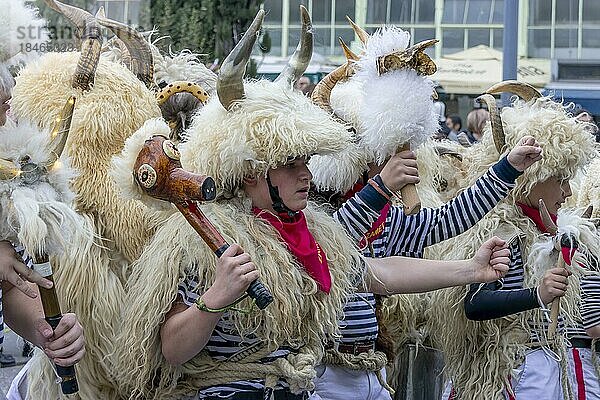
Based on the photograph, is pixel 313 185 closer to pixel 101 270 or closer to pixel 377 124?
pixel 377 124

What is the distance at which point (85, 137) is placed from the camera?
9.62 feet

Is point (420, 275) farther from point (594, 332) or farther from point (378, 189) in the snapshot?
point (594, 332)

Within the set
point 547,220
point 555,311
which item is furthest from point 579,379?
point 547,220

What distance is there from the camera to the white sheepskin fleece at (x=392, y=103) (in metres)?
3.18

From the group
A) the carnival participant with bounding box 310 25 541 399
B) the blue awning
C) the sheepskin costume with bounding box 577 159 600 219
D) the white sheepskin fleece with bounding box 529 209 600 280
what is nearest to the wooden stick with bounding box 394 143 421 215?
the carnival participant with bounding box 310 25 541 399

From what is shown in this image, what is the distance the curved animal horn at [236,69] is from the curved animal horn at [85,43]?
0.51 metres

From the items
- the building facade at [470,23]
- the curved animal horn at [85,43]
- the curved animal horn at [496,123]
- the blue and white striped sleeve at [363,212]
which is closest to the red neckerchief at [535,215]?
the curved animal horn at [496,123]

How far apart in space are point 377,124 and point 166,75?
883 millimetres

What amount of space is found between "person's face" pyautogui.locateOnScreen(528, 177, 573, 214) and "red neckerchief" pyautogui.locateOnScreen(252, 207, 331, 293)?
1.19 meters

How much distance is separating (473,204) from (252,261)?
111 cm

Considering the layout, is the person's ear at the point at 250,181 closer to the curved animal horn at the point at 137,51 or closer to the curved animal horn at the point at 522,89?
the curved animal horn at the point at 137,51

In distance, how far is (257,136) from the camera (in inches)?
103

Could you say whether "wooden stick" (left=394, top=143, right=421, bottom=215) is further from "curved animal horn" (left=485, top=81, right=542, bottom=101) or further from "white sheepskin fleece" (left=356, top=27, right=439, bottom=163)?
"curved animal horn" (left=485, top=81, right=542, bottom=101)

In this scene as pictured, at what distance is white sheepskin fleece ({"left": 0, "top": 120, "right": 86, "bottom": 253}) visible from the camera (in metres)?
2.15
